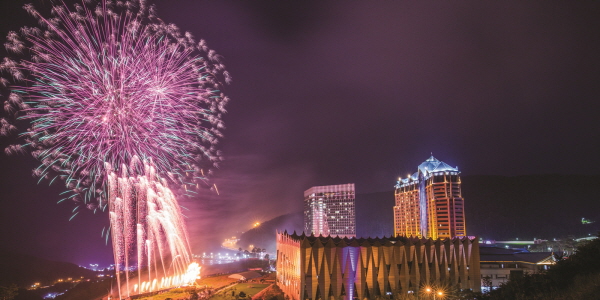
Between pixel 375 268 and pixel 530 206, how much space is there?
522 ft

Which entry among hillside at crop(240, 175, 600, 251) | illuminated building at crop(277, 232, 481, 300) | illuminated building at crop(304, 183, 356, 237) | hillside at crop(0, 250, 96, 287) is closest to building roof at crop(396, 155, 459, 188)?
illuminated building at crop(304, 183, 356, 237)

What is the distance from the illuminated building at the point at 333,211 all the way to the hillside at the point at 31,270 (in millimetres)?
74127

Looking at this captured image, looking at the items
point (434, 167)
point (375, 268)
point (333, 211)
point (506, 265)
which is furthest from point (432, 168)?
point (375, 268)

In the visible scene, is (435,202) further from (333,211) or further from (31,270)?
(31,270)

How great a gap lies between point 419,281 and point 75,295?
57.4 m

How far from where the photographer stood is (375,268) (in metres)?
40.3

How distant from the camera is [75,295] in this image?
210ft

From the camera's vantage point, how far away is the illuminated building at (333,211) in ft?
441

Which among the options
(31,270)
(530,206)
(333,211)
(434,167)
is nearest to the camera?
(31,270)

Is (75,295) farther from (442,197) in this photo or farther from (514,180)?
(514,180)

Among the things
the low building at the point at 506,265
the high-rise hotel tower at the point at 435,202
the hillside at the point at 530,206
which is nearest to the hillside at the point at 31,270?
the hillside at the point at 530,206

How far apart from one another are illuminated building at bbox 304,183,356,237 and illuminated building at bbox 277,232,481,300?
292ft

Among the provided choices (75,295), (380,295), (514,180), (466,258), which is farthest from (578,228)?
(75,295)

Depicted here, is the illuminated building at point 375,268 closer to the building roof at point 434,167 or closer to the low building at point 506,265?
the low building at point 506,265
